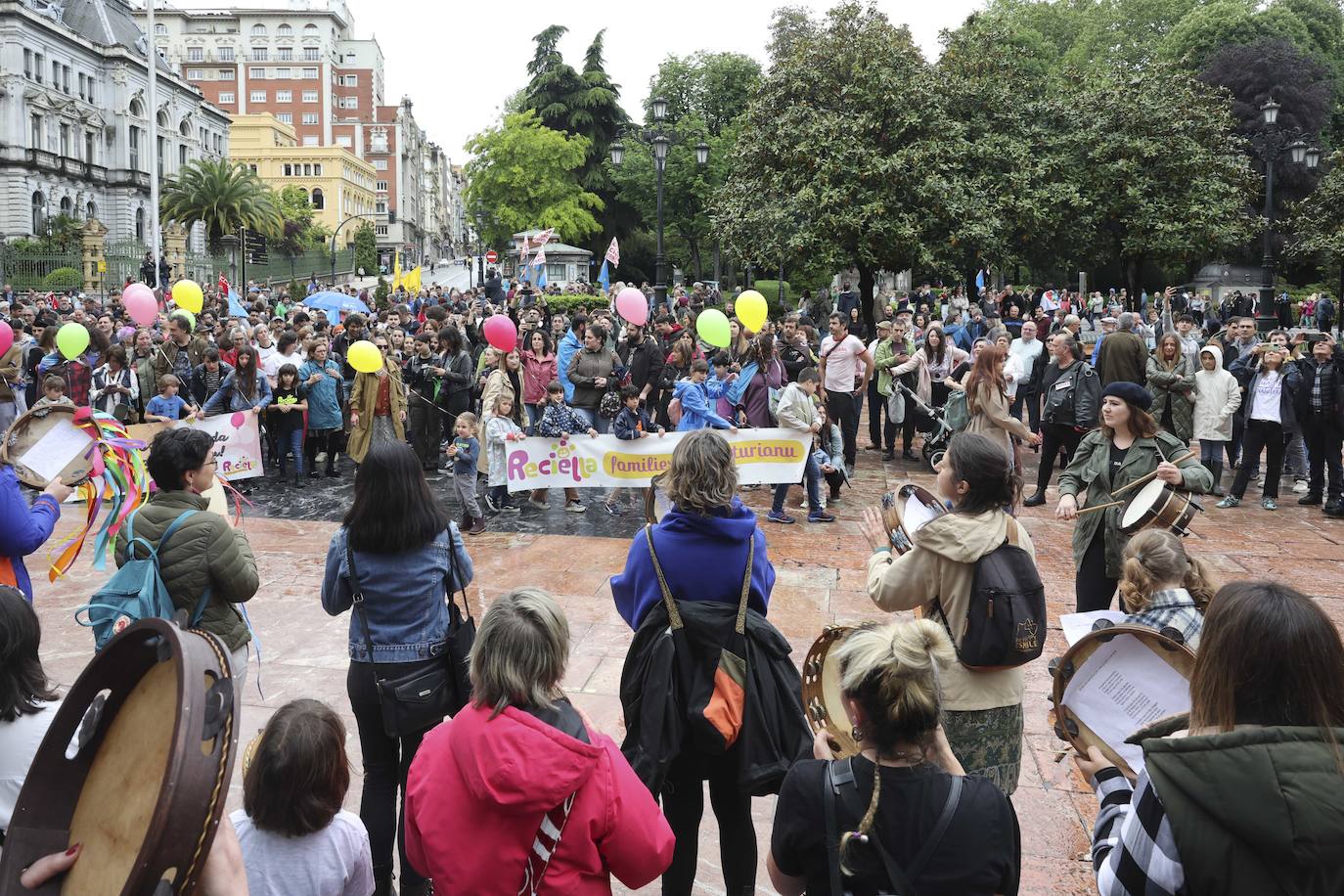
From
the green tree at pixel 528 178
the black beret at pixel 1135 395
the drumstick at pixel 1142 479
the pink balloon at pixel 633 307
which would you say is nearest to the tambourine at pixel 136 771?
the drumstick at pixel 1142 479

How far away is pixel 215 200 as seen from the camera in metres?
57.5

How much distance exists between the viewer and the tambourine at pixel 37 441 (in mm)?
5641

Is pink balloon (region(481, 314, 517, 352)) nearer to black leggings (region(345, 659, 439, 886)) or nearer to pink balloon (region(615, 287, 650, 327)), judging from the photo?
pink balloon (region(615, 287, 650, 327))

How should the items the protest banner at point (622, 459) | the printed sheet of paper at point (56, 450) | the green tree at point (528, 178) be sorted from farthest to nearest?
the green tree at point (528, 178) < the protest banner at point (622, 459) < the printed sheet of paper at point (56, 450)

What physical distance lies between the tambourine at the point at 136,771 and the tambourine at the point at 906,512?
2.46 metres

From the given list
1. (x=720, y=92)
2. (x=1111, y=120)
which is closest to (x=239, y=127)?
(x=720, y=92)

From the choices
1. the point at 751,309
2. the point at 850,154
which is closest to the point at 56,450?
the point at 751,309

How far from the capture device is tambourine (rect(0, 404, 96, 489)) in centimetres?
564

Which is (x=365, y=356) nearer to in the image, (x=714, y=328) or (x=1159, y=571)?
(x=714, y=328)

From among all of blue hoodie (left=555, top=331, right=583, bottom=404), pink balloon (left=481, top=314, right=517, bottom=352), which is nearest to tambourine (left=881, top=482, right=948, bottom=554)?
pink balloon (left=481, top=314, right=517, bottom=352)

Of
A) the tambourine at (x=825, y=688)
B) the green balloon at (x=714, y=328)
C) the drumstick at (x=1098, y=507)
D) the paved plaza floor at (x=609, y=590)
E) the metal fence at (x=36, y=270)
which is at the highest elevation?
the metal fence at (x=36, y=270)

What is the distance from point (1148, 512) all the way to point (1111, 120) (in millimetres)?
26812

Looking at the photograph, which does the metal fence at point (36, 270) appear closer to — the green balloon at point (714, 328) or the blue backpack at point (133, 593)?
the green balloon at point (714, 328)

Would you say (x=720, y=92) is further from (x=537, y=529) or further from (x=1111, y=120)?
(x=537, y=529)
